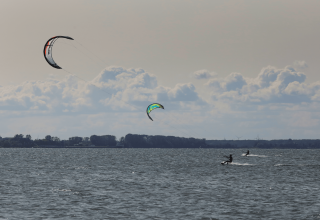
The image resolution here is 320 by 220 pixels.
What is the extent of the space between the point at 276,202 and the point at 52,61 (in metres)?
23.3

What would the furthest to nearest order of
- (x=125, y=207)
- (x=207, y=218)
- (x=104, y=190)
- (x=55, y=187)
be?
(x=55, y=187)
(x=104, y=190)
(x=125, y=207)
(x=207, y=218)

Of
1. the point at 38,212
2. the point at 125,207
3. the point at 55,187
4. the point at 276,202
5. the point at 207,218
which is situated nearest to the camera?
the point at 207,218

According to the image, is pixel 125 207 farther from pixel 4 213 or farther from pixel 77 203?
pixel 4 213

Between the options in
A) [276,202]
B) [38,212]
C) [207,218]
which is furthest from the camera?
[276,202]

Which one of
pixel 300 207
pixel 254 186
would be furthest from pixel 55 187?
pixel 300 207

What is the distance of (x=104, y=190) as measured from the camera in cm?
3550

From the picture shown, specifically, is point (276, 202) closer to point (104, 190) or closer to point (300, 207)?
point (300, 207)

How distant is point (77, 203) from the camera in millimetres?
28688

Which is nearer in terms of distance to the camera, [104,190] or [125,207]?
[125,207]

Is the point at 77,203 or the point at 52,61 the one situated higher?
the point at 52,61

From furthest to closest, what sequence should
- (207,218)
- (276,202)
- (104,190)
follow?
(104,190) → (276,202) → (207,218)

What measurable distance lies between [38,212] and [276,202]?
15846 mm

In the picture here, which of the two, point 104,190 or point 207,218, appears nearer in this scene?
point 207,218

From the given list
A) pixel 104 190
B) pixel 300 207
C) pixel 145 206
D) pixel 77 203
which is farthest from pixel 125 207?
pixel 300 207
